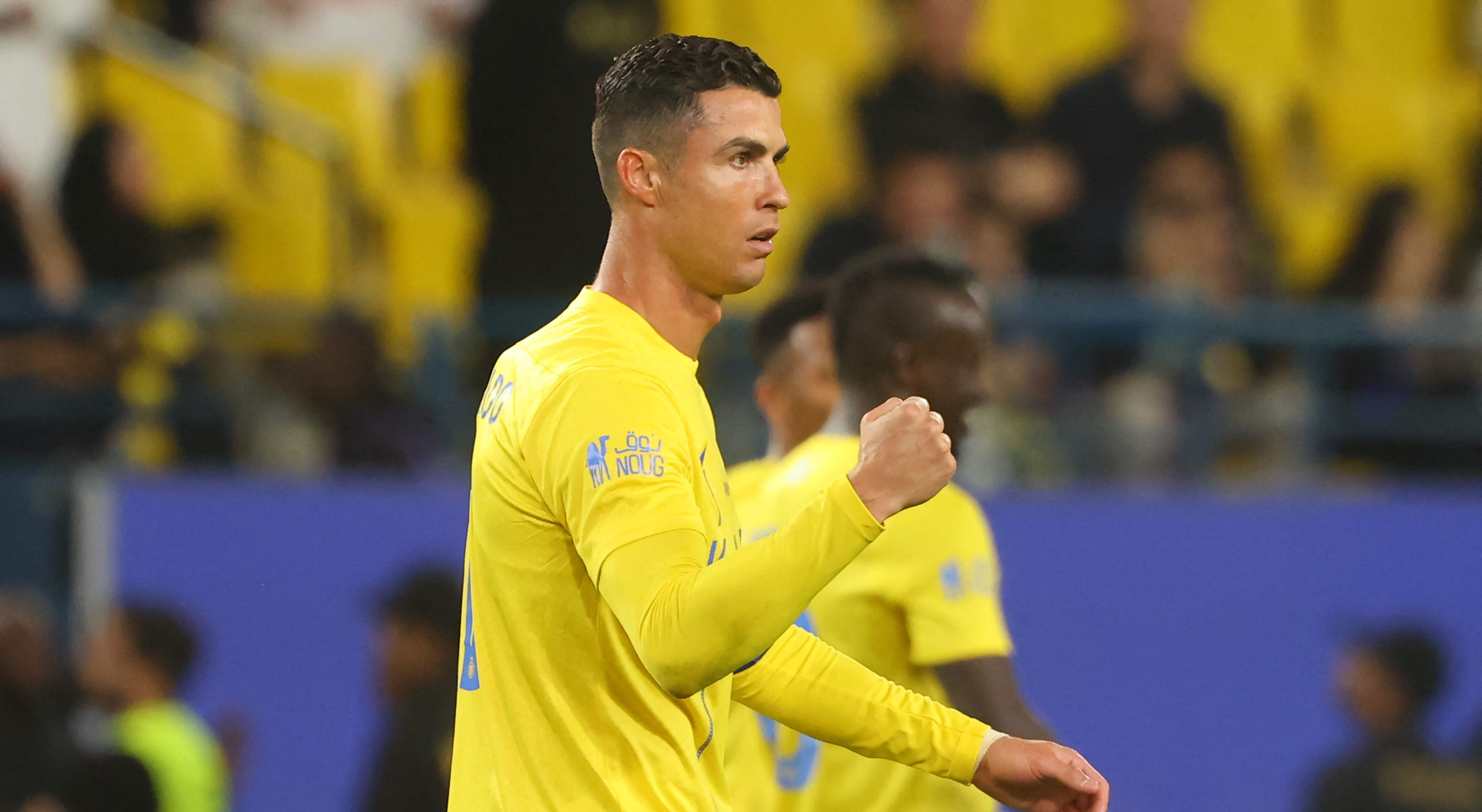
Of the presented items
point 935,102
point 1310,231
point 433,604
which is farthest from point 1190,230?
point 433,604

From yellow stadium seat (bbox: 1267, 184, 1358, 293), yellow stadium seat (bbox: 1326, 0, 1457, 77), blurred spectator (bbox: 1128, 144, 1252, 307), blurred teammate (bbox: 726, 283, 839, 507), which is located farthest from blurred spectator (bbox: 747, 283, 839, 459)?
yellow stadium seat (bbox: 1326, 0, 1457, 77)

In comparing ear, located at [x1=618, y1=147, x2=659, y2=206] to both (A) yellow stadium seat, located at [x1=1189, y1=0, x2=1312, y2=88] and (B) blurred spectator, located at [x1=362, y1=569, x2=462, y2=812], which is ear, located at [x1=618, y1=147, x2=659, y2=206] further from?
(A) yellow stadium seat, located at [x1=1189, y1=0, x2=1312, y2=88]

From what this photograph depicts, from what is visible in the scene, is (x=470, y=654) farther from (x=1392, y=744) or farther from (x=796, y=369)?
(x=1392, y=744)

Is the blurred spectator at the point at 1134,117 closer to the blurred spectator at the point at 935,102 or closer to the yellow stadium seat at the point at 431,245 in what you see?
the blurred spectator at the point at 935,102

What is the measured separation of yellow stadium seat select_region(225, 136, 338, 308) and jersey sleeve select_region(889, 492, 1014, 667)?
533cm

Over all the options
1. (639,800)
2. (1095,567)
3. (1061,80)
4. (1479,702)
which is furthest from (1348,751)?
(639,800)

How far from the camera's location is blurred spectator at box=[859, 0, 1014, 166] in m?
8.30

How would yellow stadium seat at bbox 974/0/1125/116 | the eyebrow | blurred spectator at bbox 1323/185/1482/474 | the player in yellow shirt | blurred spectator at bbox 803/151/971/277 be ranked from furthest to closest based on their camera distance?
yellow stadium seat at bbox 974/0/1125/116 < blurred spectator at bbox 1323/185/1482/474 < blurred spectator at bbox 803/151/971/277 < the player in yellow shirt < the eyebrow

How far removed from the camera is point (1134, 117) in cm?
853

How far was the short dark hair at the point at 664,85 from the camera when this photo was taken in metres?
2.88

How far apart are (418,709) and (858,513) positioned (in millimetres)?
4150

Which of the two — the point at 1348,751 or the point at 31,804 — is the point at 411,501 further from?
the point at 1348,751

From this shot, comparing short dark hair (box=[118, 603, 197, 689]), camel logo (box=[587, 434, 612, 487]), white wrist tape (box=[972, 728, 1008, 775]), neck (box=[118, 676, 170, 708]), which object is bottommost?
neck (box=[118, 676, 170, 708])

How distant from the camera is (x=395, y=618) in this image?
6.73 m
